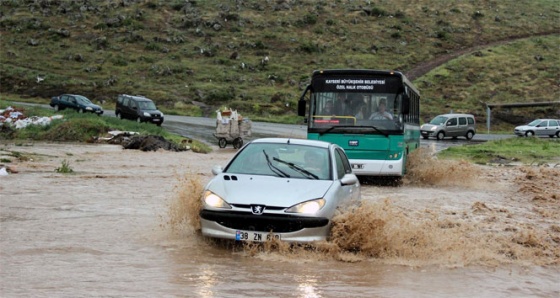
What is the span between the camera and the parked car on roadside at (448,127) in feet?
162

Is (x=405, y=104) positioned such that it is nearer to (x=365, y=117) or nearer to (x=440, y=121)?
(x=365, y=117)

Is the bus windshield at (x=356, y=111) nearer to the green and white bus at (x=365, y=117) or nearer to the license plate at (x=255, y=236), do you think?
the green and white bus at (x=365, y=117)

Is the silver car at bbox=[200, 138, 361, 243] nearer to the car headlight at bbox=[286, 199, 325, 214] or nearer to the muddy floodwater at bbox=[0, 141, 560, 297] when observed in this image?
the car headlight at bbox=[286, 199, 325, 214]

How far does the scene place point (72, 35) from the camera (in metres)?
77.5

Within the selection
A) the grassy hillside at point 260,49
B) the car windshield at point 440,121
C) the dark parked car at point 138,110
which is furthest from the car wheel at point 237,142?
the grassy hillside at point 260,49

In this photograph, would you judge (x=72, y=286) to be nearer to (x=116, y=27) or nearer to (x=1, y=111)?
(x=1, y=111)

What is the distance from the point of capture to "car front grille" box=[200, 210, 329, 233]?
9273 mm

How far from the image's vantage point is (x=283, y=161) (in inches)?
423

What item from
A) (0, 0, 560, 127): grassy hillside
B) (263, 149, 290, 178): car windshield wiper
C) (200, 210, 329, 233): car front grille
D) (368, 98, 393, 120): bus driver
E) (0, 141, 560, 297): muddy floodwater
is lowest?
(0, 141, 560, 297): muddy floodwater

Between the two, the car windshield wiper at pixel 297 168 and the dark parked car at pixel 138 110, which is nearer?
the car windshield wiper at pixel 297 168

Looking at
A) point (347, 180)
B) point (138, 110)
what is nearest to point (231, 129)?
point (138, 110)

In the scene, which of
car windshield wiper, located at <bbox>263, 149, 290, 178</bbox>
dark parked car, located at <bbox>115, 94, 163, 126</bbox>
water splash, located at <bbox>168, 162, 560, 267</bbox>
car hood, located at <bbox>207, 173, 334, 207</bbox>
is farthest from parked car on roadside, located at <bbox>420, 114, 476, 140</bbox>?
car hood, located at <bbox>207, 173, 334, 207</bbox>

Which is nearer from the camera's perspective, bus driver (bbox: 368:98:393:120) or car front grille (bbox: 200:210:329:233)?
car front grille (bbox: 200:210:329:233)

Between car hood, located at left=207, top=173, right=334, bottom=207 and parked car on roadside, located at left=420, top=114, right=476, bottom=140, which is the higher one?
parked car on roadside, located at left=420, top=114, right=476, bottom=140
